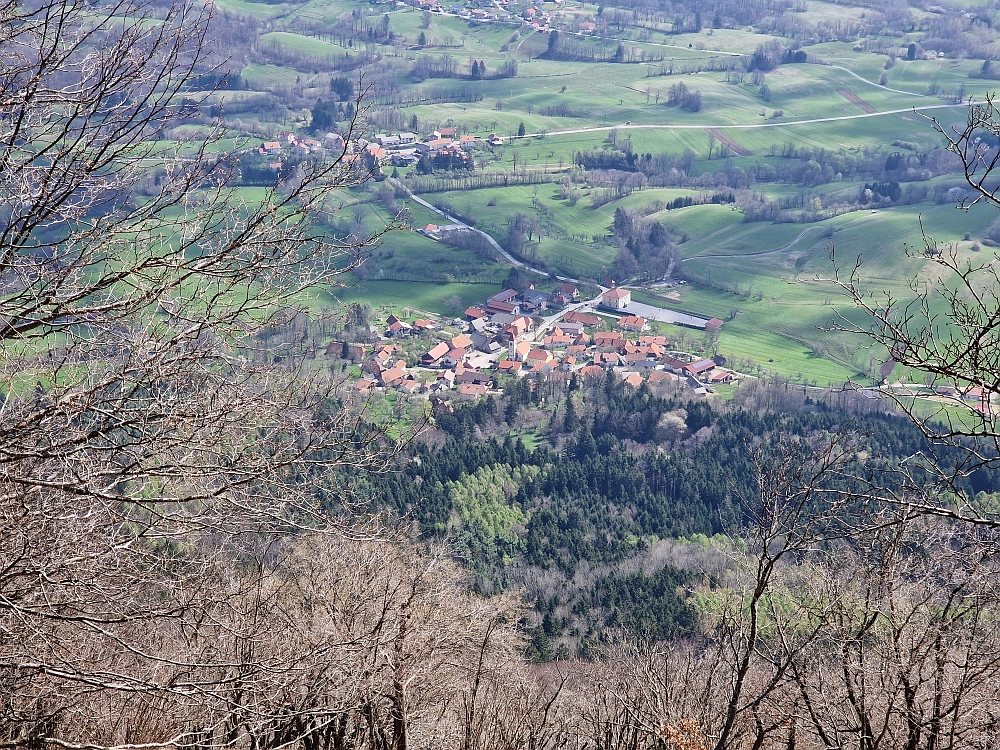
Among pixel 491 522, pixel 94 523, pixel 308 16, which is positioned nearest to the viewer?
pixel 94 523

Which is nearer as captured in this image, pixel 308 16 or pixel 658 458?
pixel 658 458

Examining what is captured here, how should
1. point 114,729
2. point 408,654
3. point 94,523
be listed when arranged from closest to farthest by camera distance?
1. point 94,523
2. point 114,729
3. point 408,654

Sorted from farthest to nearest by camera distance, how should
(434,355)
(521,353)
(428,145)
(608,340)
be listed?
(428,145) → (608,340) → (521,353) → (434,355)

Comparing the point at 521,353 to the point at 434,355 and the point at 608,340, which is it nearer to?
the point at 434,355

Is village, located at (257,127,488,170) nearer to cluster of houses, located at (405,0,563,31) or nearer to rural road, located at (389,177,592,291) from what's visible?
rural road, located at (389,177,592,291)

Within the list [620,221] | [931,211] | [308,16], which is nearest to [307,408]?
[620,221]

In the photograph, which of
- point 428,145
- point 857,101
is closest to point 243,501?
point 428,145

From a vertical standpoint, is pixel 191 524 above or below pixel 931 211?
above

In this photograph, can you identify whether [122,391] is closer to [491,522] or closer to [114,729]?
[114,729]

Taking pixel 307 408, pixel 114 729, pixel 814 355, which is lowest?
pixel 814 355
